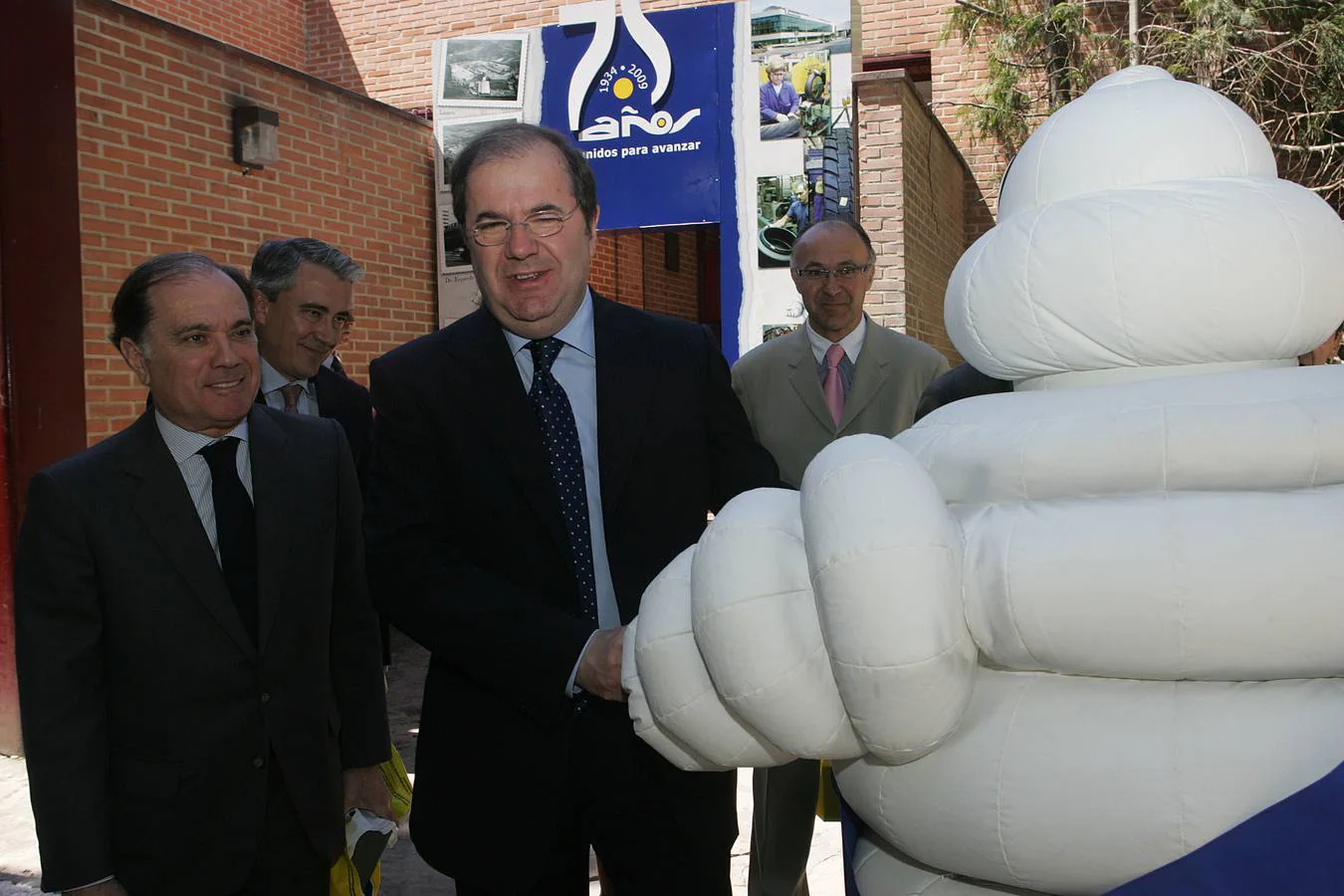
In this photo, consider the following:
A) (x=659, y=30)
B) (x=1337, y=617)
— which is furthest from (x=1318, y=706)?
(x=659, y=30)

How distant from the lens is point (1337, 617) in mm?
959

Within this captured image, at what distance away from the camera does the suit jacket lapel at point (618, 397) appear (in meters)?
1.88

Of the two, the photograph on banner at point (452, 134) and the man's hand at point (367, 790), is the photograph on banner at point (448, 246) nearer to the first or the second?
the photograph on banner at point (452, 134)

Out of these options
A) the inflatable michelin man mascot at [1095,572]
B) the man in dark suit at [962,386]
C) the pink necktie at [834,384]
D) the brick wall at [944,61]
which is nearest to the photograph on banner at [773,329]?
the brick wall at [944,61]

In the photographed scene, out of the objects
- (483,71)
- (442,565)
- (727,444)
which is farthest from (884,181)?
(442,565)

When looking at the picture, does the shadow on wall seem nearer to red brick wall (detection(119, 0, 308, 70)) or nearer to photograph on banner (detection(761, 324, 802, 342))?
red brick wall (detection(119, 0, 308, 70))

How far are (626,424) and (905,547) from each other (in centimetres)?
95

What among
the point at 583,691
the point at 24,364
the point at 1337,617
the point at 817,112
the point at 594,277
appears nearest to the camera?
the point at 1337,617

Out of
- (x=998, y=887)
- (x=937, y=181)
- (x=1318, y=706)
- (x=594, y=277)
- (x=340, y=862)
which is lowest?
(x=340, y=862)

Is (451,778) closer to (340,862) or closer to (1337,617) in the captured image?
(340,862)

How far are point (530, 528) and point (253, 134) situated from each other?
5567mm

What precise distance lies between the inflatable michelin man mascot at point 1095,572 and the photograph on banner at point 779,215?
714 cm

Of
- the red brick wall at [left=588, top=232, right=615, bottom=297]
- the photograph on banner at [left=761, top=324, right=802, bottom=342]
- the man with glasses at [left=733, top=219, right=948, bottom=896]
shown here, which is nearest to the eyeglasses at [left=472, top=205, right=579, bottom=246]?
the man with glasses at [left=733, top=219, right=948, bottom=896]

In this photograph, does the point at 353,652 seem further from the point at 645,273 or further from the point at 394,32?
the point at 394,32
